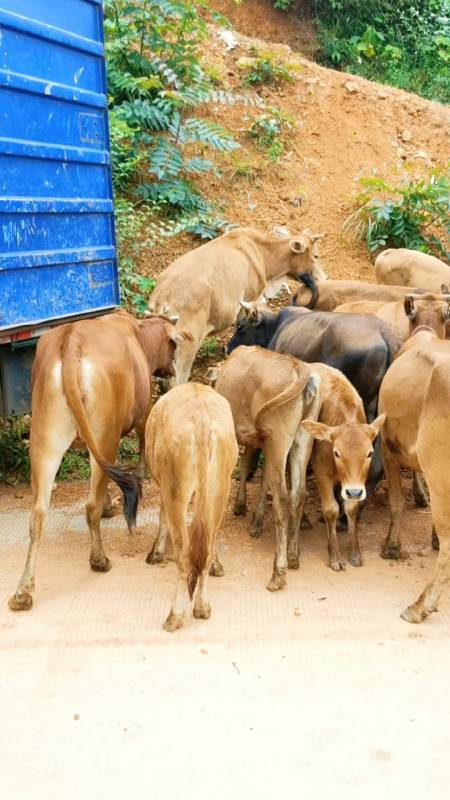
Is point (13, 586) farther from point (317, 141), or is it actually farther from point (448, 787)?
point (317, 141)

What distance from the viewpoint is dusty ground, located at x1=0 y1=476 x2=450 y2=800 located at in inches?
153

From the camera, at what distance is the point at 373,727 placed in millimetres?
4266

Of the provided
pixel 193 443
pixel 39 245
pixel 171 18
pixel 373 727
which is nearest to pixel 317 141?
pixel 171 18

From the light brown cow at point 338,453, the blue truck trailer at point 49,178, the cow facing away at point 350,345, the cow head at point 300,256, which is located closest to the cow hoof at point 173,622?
the light brown cow at point 338,453

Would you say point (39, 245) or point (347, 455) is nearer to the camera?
point (347, 455)

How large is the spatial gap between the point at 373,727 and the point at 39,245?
4.27 m

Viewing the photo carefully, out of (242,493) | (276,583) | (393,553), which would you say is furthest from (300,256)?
(276,583)

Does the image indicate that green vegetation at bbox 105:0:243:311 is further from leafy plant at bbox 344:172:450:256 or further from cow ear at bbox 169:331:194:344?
cow ear at bbox 169:331:194:344

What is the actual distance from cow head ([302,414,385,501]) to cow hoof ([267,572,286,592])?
0.71 m

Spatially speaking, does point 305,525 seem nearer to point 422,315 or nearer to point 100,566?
point 100,566

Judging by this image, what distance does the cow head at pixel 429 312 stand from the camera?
26.6ft

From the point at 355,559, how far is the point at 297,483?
71cm

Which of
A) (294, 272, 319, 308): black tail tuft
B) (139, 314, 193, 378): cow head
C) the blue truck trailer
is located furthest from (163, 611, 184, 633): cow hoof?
(294, 272, 319, 308): black tail tuft

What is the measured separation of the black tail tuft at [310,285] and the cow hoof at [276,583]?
5.10m
